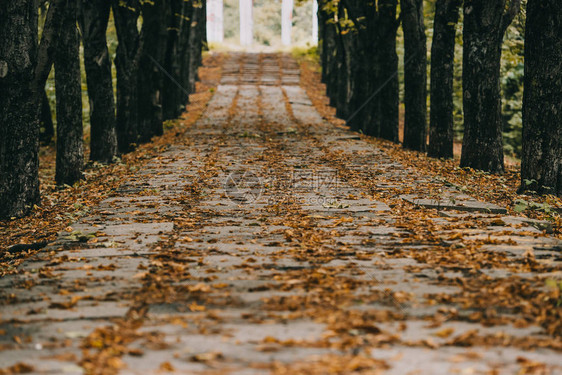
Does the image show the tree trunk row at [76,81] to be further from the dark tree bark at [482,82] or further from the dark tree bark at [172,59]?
the dark tree bark at [482,82]

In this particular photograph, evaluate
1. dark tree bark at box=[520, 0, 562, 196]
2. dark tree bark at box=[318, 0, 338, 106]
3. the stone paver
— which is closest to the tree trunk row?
the stone paver

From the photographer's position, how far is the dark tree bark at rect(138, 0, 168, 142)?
15602 millimetres

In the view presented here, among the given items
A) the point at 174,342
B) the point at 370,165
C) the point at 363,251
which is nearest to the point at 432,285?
the point at 363,251

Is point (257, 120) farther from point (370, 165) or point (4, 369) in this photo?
point (4, 369)

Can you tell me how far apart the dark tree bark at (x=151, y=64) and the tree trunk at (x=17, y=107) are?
6.86 metres

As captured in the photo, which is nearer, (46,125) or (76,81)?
(76,81)

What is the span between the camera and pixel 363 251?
5.79 meters

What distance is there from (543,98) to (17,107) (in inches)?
291

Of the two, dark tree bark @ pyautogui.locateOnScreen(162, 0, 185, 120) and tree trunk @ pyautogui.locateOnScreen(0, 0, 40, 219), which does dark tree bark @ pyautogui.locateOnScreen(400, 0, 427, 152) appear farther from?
tree trunk @ pyautogui.locateOnScreen(0, 0, 40, 219)

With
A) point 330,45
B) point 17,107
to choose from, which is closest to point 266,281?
point 17,107

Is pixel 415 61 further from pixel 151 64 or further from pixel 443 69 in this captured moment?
pixel 151 64

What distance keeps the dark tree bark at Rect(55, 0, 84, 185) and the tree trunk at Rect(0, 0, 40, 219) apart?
7.48 feet

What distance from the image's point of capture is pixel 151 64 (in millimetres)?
15820

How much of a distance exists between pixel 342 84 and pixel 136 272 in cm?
1735
